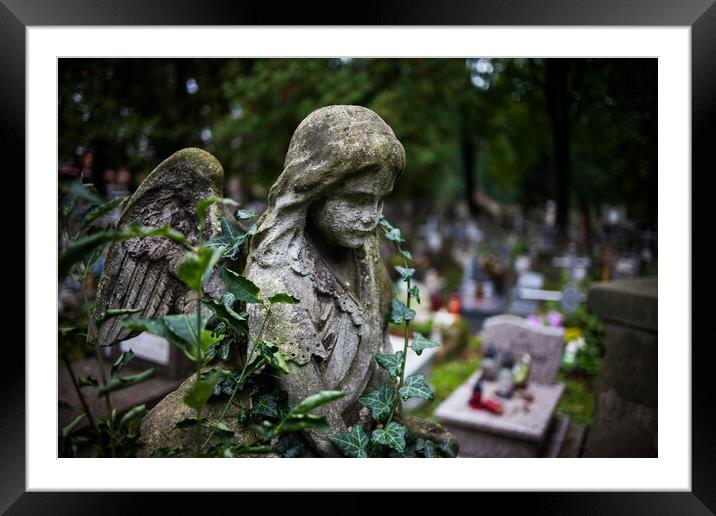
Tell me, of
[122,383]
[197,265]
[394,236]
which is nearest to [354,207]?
[394,236]

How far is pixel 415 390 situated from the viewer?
5.95 ft

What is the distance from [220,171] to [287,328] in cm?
65

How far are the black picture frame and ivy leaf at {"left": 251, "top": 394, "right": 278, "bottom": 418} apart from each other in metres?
0.47

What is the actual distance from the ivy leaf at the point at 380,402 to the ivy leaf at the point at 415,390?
47 mm

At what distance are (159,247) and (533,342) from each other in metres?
4.44

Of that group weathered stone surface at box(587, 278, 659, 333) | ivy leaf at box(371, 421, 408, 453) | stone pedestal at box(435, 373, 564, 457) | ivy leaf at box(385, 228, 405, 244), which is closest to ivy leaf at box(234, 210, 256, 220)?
ivy leaf at box(385, 228, 405, 244)

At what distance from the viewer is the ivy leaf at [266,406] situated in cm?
167

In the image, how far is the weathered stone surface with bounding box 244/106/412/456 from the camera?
1.61 m

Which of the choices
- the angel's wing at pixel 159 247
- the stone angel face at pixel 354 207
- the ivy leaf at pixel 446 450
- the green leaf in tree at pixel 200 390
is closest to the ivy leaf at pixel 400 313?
the stone angel face at pixel 354 207

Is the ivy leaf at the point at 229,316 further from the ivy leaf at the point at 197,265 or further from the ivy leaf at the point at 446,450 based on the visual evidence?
the ivy leaf at the point at 446,450

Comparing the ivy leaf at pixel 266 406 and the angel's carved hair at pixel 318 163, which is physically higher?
the angel's carved hair at pixel 318 163

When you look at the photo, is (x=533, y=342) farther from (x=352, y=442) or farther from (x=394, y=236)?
(x=352, y=442)
